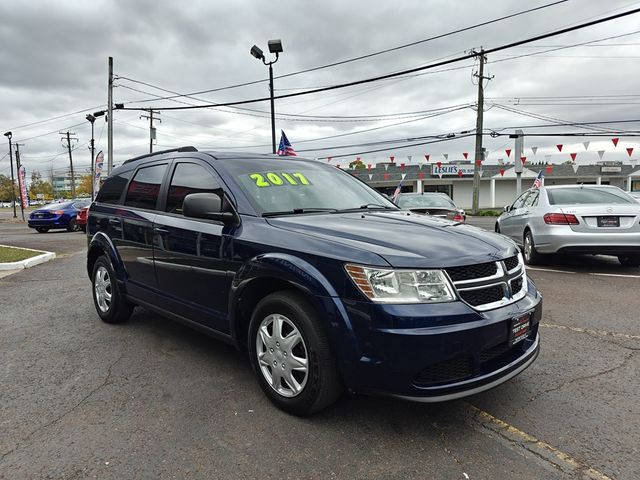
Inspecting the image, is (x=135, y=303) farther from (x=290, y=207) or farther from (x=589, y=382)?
(x=589, y=382)

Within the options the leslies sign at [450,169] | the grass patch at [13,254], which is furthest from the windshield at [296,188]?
the leslies sign at [450,169]

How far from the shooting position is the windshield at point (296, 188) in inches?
137

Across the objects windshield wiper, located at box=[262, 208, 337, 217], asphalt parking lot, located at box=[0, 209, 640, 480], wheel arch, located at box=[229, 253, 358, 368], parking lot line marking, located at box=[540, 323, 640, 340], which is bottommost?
asphalt parking lot, located at box=[0, 209, 640, 480]

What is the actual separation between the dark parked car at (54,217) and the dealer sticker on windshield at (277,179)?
19.1 metres

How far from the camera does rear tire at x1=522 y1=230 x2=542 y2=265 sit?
8141 mm

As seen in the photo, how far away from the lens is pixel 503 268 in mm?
2812

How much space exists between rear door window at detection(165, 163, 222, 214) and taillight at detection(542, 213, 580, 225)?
19.7 ft

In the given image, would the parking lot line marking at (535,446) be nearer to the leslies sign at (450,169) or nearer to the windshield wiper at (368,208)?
the windshield wiper at (368,208)

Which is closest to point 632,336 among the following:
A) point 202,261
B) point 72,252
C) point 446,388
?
point 446,388

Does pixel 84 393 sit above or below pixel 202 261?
below

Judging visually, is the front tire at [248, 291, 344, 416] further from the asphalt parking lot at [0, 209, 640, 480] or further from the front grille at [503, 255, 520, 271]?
the front grille at [503, 255, 520, 271]

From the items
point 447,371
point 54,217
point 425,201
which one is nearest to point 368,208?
point 447,371

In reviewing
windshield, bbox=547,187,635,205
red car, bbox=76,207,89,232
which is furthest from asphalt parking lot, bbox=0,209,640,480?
red car, bbox=76,207,89,232

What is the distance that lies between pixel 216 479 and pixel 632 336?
4038mm
